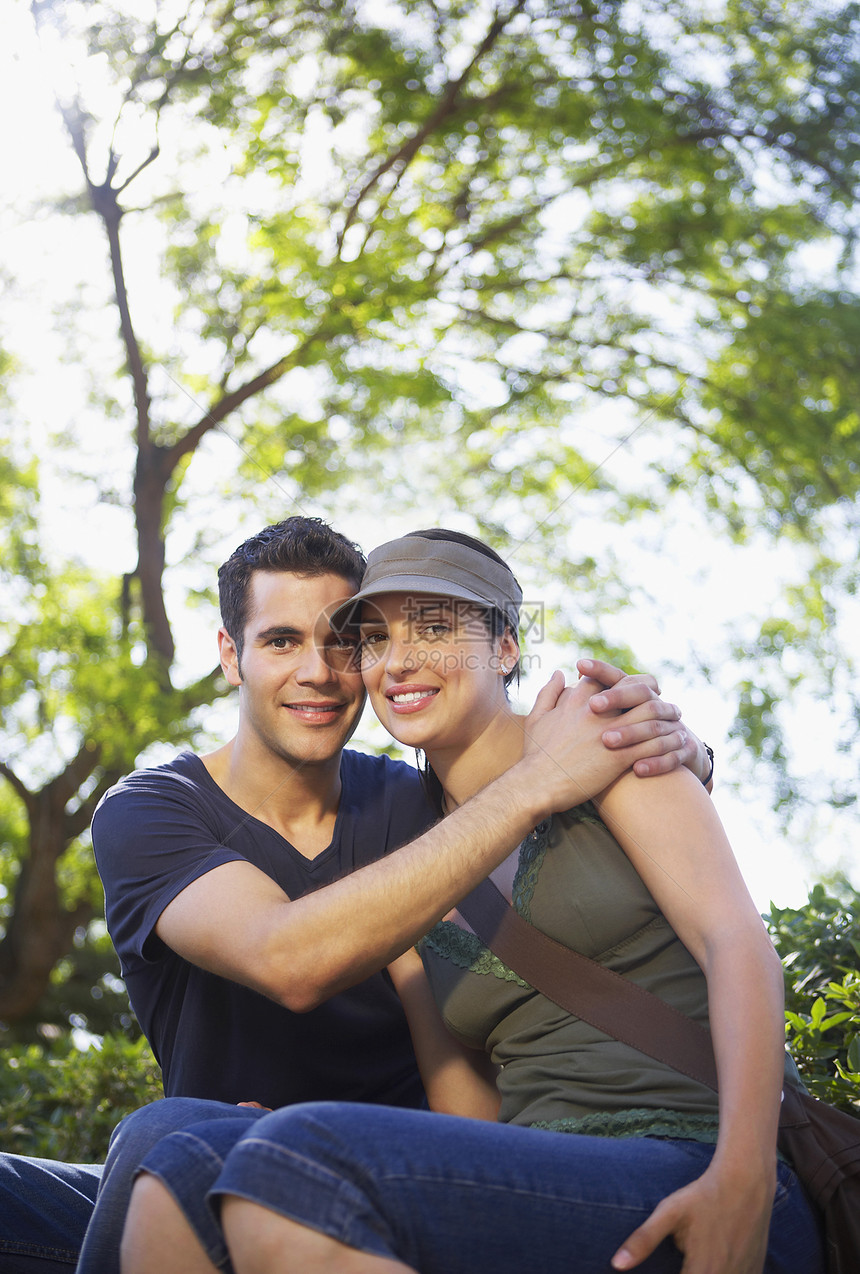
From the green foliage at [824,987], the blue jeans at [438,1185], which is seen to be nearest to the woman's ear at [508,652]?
the green foliage at [824,987]

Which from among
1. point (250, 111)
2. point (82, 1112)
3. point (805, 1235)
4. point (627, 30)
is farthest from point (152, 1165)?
point (627, 30)

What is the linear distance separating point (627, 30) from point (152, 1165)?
29.3 ft

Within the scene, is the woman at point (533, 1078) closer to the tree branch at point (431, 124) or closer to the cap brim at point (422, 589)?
the cap brim at point (422, 589)

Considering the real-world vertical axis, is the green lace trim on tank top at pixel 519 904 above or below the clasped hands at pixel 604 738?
below

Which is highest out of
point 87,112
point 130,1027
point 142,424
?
point 87,112

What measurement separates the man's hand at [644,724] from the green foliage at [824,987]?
0.73 m

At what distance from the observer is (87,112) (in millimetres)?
8305

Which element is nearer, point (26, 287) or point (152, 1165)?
point (152, 1165)

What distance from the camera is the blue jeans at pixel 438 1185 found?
1.42 meters

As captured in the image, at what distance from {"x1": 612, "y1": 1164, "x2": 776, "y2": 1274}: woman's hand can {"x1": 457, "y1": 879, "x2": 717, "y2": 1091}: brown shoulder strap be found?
0.69 ft

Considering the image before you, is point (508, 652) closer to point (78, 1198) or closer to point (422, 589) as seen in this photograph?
point (422, 589)

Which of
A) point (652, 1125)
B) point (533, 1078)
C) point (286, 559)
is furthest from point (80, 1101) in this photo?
point (652, 1125)

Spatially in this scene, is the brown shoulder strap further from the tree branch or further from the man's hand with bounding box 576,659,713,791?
the tree branch

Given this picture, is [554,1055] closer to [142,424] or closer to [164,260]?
[142,424]
